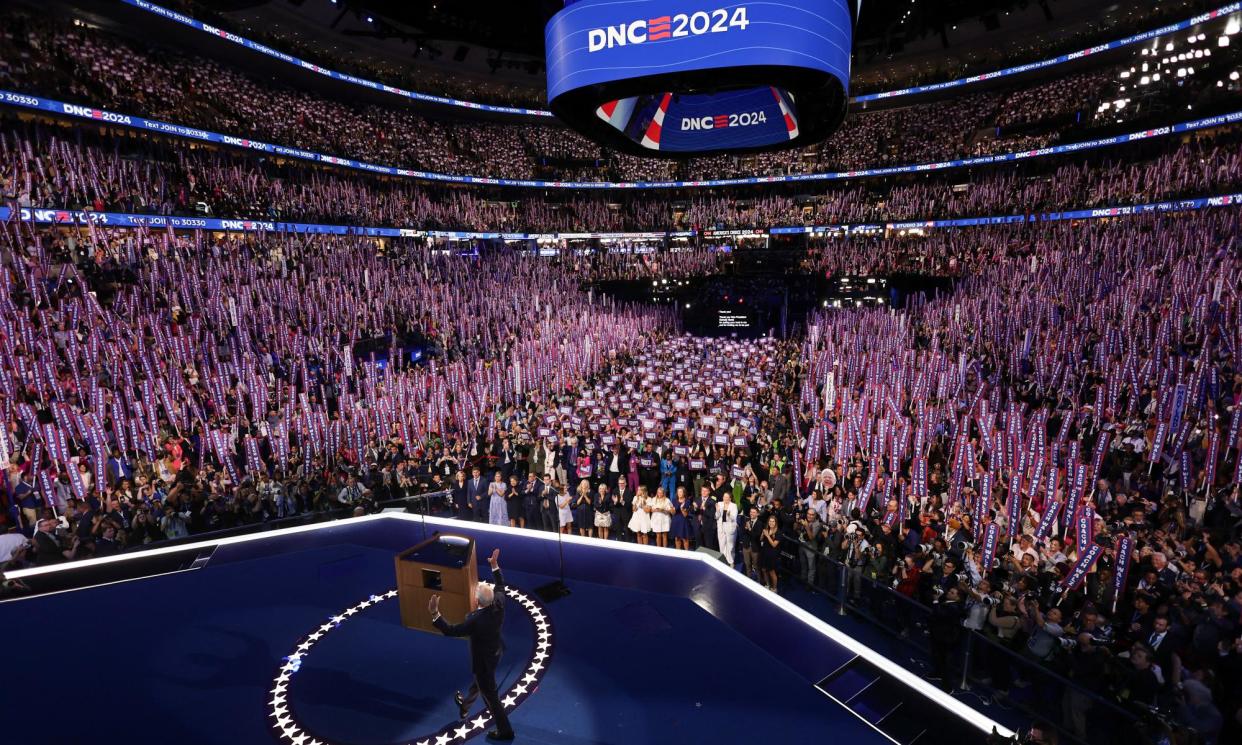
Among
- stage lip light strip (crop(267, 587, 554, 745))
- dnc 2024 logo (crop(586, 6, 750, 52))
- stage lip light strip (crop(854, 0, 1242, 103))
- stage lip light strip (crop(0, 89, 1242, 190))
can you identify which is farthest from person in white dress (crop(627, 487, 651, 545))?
stage lip light strip (crop(854, 0, 1242, 103))

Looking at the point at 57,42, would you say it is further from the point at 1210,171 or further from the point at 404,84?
the point at 1210,171

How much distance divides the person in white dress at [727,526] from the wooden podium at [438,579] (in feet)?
18.2

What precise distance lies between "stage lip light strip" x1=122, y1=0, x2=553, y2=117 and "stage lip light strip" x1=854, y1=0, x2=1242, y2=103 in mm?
24933

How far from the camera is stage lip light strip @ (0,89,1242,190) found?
76.8 feet

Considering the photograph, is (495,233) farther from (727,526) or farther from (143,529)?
(727,526)

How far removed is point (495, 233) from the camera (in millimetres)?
42469

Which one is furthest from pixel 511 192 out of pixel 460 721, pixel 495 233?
pixel 460 721

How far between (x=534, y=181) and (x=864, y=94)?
79.1 ft

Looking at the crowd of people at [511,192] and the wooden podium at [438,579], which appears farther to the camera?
the crowd of people at [511,192]

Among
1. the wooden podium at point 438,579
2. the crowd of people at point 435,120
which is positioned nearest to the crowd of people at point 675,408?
the crowd of people at point 435,120

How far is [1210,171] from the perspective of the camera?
Result: 27.2 metres

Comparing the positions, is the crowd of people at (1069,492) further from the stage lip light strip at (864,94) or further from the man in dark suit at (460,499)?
the stage lip light strip at (864,94)

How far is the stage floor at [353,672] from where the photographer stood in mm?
5121

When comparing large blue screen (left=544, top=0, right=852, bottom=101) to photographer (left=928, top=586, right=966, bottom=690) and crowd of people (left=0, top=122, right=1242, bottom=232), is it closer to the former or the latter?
photographer (left=928, top=586, right=966, bottom=690)
